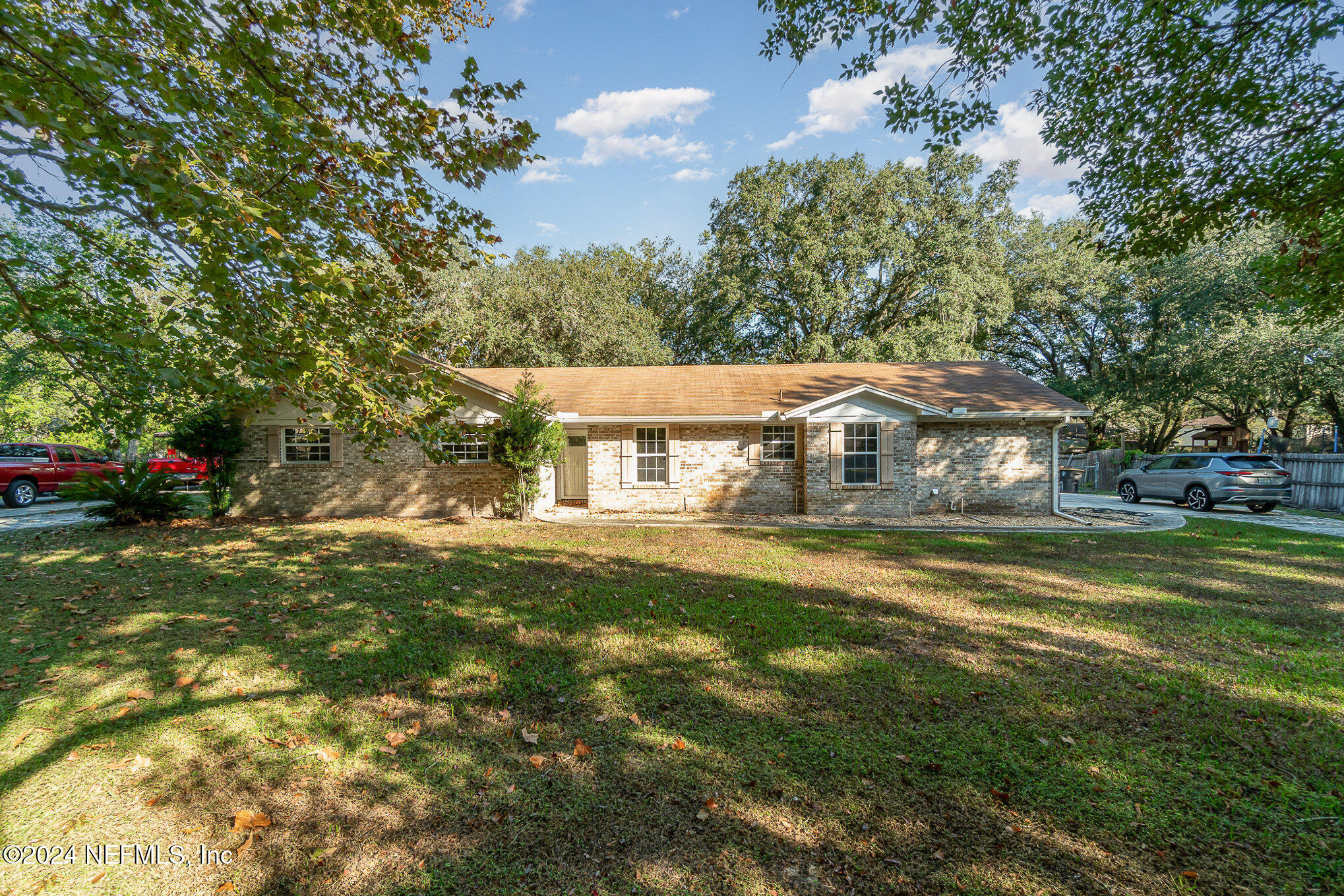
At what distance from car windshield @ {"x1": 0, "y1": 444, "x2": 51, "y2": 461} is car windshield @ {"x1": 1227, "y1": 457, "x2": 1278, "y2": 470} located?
33.0 meters


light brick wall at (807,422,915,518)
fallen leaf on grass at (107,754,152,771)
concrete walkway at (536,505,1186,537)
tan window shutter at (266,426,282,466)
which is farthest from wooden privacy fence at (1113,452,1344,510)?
tan window shutter at (266,426,282,466)

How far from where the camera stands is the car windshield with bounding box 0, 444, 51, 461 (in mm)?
14805

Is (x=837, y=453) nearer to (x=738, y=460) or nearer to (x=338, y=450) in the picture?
(x=738, y=460)

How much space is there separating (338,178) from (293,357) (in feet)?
5.71

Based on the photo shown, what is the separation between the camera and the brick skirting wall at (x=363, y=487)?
13719 millimetres

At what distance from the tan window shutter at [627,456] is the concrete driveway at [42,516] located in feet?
39.4

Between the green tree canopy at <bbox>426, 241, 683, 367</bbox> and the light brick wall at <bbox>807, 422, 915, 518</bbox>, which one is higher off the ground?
the green tree canopy at <bbox>426, 241, 683, 367</bbox>

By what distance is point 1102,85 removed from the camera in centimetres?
575

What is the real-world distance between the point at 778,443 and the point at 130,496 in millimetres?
14772

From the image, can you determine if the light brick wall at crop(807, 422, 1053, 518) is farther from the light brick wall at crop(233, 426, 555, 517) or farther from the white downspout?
the light brick wall at crop(233, 426, 555, 517)

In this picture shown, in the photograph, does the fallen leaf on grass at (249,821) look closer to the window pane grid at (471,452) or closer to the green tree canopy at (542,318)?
the window pane grid at (471,452)

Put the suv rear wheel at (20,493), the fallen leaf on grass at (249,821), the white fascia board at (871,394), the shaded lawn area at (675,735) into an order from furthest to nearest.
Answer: the suv rear wheel at (20,493) < the white fascia board at (871,394) < the fallen leaf on grass at (249,821) < the shaded lawn area at (675,735)

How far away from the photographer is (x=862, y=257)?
22.1 meters

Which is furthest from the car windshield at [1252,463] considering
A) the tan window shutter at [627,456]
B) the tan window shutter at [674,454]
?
the tan window shutter at [627,456]
